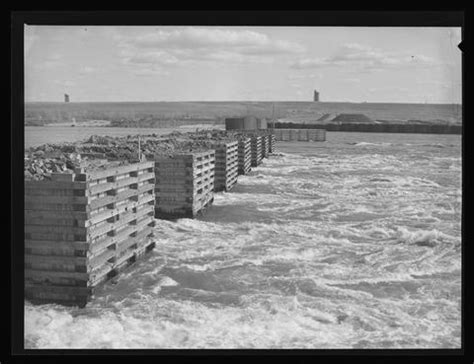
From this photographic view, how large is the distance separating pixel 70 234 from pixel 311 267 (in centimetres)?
327

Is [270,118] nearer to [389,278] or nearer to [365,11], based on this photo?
[365,11]

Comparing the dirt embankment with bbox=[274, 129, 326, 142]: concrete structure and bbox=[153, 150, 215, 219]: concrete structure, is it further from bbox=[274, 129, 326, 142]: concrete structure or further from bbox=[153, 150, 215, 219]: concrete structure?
bbox=[274, 129, 326, 142]: concrete structure

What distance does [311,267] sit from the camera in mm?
7445

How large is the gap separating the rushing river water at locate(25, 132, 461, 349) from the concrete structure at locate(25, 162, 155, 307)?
0.85 ft

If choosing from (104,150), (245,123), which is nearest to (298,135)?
(245,123)

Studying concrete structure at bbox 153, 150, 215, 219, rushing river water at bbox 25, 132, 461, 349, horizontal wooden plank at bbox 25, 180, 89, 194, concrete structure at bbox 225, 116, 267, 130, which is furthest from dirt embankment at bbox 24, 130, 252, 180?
rushing river water at bbox 25, 132, 461, 349

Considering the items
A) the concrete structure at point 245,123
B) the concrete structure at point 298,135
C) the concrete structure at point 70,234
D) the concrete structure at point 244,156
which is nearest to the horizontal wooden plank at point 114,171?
the concrete structure at point 70,234

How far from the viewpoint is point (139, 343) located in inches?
259

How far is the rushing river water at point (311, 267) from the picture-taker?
21.6 feet

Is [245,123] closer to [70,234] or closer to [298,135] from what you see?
[298,135]

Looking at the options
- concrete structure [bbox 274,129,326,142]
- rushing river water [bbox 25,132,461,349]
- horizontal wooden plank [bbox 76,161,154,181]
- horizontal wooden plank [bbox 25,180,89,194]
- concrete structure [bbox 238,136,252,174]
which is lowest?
rushing river water [bbox 25,132,461,349]

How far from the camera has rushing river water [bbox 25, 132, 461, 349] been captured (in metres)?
6.59

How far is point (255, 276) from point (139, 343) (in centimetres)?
180

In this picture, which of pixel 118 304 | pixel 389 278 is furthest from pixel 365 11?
pixel 118 304
